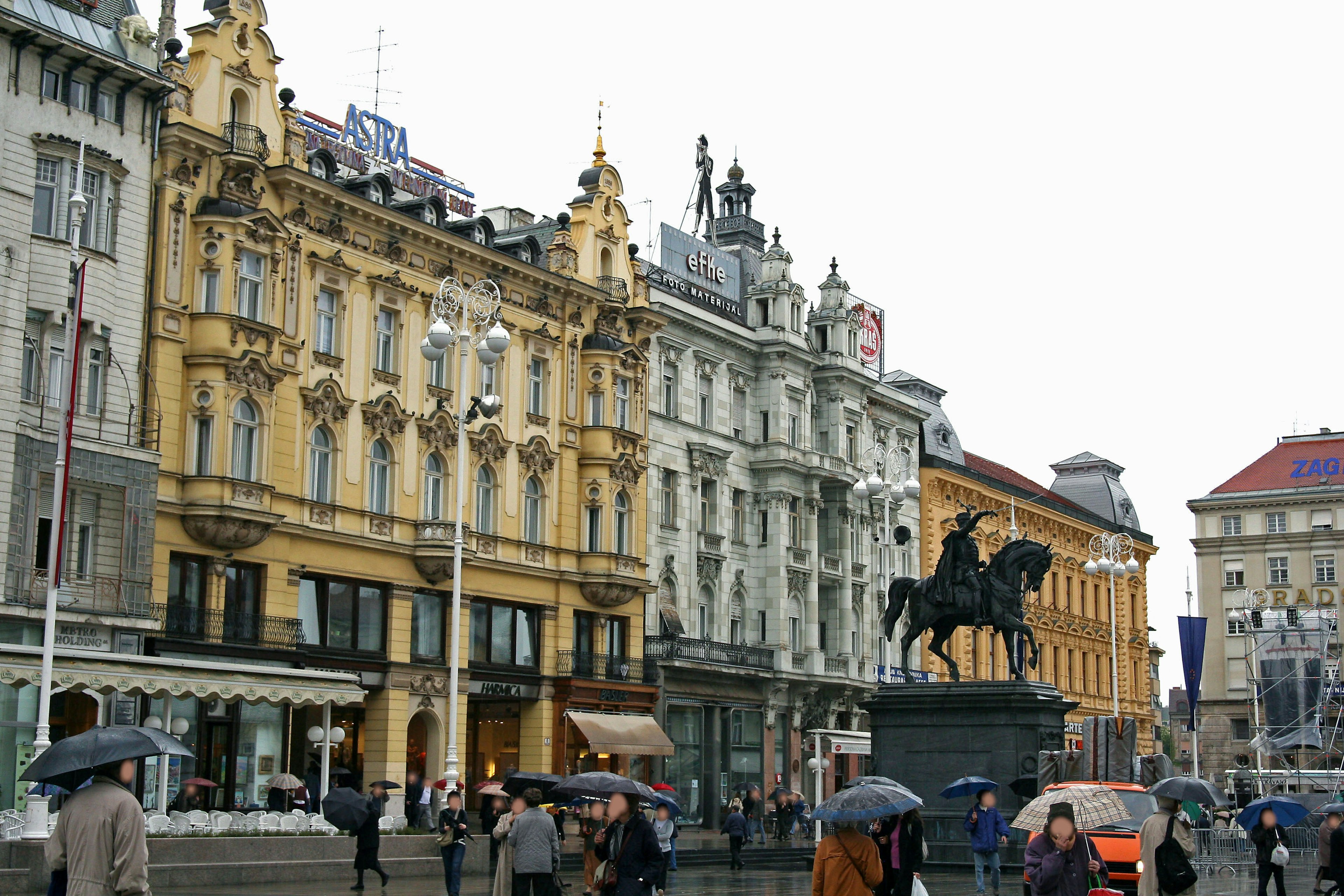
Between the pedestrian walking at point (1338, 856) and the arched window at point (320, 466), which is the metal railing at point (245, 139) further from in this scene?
the pedestrian walking at point (1338, 856)

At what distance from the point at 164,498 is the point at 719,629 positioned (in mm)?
26011

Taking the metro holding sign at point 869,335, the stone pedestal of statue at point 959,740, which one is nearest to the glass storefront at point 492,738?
the stone pedestal of statue at point 959,740

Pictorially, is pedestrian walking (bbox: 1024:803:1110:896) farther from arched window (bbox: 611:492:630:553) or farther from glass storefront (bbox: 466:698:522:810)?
arched window (bbox: 611:492:630:553)

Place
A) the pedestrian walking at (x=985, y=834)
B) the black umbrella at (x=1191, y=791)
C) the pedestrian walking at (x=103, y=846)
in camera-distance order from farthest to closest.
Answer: the pedestrian walking at (x=985, y=834) < the black umbrella at (x=1191, y=791) < the pedestrian walking at (x=103, y=846)

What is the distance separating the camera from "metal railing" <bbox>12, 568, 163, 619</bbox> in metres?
35.5

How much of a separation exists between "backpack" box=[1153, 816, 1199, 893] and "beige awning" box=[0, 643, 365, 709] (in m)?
22.5

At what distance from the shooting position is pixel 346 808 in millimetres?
24953

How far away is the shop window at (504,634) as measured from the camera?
162 ft

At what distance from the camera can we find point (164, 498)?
39.4 m

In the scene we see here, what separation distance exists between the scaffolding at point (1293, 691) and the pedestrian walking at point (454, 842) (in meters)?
55.8

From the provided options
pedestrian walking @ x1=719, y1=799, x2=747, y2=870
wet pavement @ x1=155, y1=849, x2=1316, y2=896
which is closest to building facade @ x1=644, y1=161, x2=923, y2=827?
pedestrian walking @ x1=719, y1=799, x2=747, y2=870

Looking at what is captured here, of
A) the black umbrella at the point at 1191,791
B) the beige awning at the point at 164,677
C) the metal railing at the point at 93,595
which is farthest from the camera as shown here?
the metal railing at the point at 93,595

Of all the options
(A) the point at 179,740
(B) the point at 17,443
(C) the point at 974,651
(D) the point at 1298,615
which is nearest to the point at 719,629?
(C) the point at 974,651

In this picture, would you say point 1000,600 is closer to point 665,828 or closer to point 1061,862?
point 665,828
